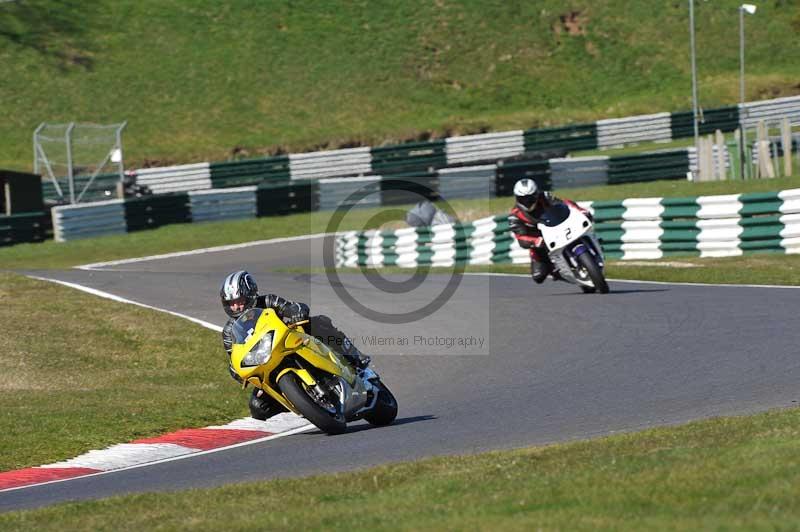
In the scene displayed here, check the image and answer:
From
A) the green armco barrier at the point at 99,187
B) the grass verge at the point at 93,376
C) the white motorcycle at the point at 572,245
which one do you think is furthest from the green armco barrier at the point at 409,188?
the white motorcycle at the point at 572,245

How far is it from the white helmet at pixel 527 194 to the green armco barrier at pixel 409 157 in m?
22.8

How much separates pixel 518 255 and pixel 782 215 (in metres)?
5.06

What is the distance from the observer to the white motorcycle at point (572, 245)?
55.1ft

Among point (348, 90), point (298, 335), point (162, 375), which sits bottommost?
point (162, 375)

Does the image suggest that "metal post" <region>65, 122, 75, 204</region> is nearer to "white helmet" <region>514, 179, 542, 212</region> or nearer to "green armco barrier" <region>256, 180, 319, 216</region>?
"green armco barrier" <region>256, 180, 319, 216</region>

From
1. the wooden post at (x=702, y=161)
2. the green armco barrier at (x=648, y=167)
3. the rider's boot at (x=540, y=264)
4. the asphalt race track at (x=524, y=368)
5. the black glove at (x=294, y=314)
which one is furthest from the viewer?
the green armco barrier at (x=648, y=167)

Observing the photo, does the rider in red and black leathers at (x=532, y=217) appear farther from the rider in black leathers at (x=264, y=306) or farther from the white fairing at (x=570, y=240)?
the rider in black leathers at (x=264, y=306)

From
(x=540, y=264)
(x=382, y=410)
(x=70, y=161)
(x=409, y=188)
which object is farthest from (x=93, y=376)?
(x=409, y=188)

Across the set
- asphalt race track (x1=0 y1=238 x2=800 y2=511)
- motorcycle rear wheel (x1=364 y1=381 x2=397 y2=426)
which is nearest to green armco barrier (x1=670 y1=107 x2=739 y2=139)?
asphalt race track (x1=0 y1=238 x2=800 y2=511)

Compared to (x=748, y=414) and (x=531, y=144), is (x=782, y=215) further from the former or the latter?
(x=531, y=144)

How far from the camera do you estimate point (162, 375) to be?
14.6m

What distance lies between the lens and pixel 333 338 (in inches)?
409

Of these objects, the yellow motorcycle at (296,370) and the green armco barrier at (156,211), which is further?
the green armco barrier at (156,211)

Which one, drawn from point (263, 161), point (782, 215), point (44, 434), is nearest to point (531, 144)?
point (263, 161)
